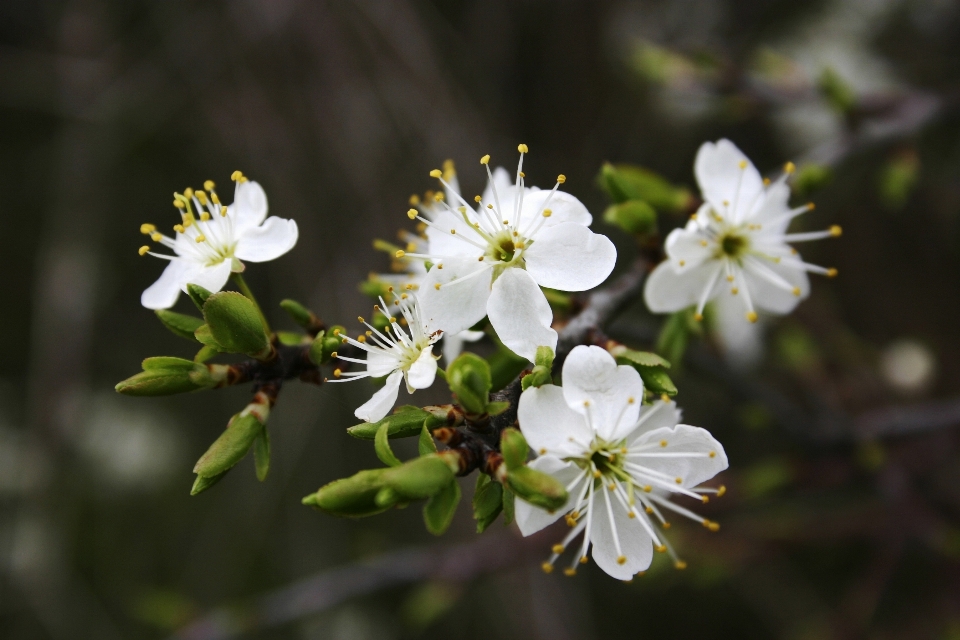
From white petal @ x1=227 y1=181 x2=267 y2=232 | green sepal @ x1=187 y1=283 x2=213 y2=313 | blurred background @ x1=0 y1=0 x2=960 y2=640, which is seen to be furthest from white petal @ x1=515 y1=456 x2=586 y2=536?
blurred background @ x1=0 y1=0 x2=960 y2=640

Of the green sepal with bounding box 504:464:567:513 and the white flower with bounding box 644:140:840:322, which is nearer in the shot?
the green sepal with bounding box 504:464:567:513

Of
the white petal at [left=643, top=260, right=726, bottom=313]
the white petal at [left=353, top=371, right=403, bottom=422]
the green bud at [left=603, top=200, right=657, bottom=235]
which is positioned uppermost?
the green bud at [left=603, top=200, right=657, bottom=235]

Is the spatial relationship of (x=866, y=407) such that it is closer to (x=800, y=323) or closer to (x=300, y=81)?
(x=800, y=323)

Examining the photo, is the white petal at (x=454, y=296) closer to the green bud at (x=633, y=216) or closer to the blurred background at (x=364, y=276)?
the green bud at (x=633, y=216)

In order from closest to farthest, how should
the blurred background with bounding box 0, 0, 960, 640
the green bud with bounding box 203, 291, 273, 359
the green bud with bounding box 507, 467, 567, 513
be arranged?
the green bud with bounding box 507, 467, 567, 513
the green bud with bounding box 203, 291, 273, 359
the blurred background with bounding box 0, 0, 960, 640

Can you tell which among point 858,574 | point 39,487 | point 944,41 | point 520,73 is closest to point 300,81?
point 520,73

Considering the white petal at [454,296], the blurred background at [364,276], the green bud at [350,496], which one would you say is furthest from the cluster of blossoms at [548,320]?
the blurred background at [364,276]

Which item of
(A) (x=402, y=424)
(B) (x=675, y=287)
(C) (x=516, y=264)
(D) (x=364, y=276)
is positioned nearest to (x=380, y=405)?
(A) (x=402, y=424)

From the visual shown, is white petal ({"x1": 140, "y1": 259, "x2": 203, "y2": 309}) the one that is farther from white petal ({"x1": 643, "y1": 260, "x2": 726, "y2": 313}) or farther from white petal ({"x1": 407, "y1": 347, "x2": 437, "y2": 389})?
white petal ({"x1": 643, "y1": 260, "x2": 726, "y2": 313})
